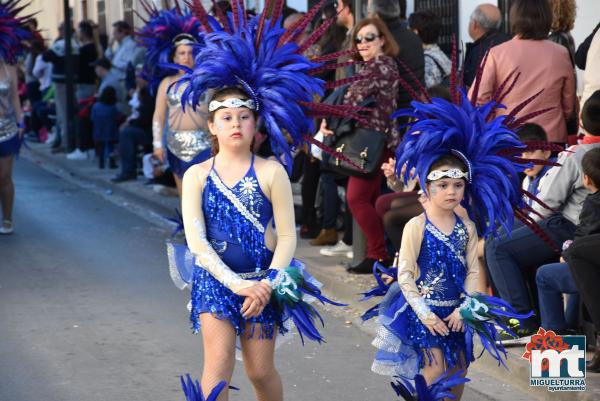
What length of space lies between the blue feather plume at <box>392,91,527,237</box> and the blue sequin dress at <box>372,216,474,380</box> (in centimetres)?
Result: 20

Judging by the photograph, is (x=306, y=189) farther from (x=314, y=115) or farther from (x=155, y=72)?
(x=314, y=115)

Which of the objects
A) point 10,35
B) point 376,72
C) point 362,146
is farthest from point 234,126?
point 10,35

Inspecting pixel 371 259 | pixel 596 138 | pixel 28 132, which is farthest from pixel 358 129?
pixel 28 132

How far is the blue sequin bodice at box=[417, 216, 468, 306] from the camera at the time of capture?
550 cm

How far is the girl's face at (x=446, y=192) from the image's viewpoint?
5527mm

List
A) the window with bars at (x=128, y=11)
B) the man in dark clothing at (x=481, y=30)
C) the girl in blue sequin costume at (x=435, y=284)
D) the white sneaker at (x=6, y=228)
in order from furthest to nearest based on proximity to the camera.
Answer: the window with bars at (x=128, y=11) → the white sneaker at (x=6, y=228) → the man in dark clothing at (x=481, y=30) → the girl in blue sequin costume at (x=435, y=284)

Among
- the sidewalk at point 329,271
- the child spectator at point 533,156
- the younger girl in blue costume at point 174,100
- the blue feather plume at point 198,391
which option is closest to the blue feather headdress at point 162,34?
the younger girl in blue costume at point 174,100

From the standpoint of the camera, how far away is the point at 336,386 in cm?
709

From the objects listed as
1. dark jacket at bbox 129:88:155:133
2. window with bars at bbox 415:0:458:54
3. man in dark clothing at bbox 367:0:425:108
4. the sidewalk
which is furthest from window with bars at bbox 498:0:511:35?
dark jacket at bbox 129:88:155:133

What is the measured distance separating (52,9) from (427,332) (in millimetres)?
23842

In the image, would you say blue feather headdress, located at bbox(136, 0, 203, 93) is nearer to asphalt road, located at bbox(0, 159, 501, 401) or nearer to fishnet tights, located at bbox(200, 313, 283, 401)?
asphalt road, located at bbox(0, 159, 501, 401)

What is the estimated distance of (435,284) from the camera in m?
5.50

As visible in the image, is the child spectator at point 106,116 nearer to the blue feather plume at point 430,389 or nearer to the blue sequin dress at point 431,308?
the blue sequin dress at point 431,308

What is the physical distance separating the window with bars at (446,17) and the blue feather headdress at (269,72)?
8.02 meters
